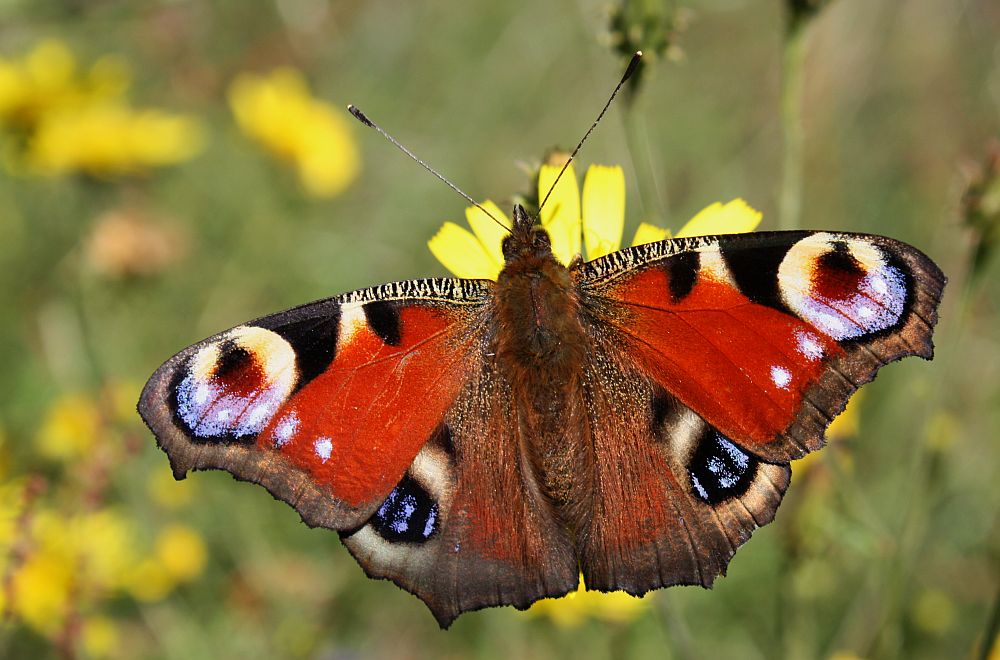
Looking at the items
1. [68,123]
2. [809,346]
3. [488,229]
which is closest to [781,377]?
[809,346]

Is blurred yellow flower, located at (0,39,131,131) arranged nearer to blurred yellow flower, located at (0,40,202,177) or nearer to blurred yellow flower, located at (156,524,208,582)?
blurred yellow flower, located at (0,40,202,177)

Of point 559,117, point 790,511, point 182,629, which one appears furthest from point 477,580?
point 559,117

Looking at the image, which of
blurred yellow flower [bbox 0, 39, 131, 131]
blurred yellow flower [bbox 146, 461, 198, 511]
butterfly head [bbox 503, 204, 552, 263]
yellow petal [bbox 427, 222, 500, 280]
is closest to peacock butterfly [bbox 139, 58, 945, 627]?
butterfly head [bbox 503, 204, 552, 263]

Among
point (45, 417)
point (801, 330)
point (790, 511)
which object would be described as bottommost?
point (45, 417)

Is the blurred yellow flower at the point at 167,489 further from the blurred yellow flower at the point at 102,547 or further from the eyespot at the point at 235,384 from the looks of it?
the eyespot at the point at 235,384

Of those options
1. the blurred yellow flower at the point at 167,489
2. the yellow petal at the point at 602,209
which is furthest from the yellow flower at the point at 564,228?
the blurred yellow flower at the point at 167,489

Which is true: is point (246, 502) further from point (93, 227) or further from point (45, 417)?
point (93, 227)
